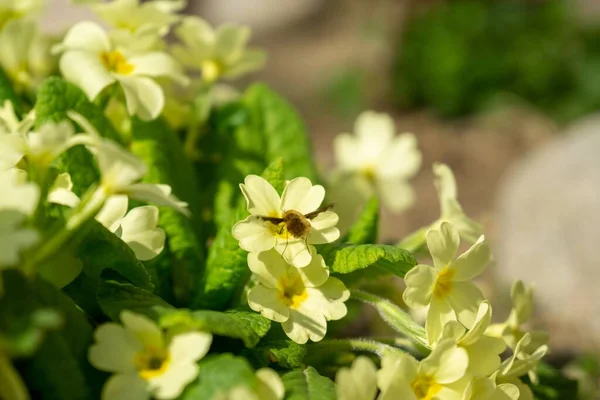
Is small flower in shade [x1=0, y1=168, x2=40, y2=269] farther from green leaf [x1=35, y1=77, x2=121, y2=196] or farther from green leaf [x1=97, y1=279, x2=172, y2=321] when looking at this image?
green leaf [x1=35, y1=77, x2=121, y2=196]

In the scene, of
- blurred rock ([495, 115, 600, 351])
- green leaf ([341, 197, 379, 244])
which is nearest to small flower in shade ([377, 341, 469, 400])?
green leaf ([341, 197, 379, 244])

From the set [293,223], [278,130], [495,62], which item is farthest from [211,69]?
[495,62]

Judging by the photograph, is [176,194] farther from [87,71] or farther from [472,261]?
[472,261]

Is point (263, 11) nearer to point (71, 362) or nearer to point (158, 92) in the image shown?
point (158, 92)

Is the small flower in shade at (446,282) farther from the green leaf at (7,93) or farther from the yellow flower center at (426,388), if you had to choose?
the green leaf at (7,93)

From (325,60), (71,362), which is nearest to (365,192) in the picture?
(71,362)

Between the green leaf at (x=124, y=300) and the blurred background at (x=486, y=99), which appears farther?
the blurred background at (x=486, y=99)

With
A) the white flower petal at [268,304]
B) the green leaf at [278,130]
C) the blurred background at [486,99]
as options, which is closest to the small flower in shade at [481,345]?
the white flower petal at [268,304]
